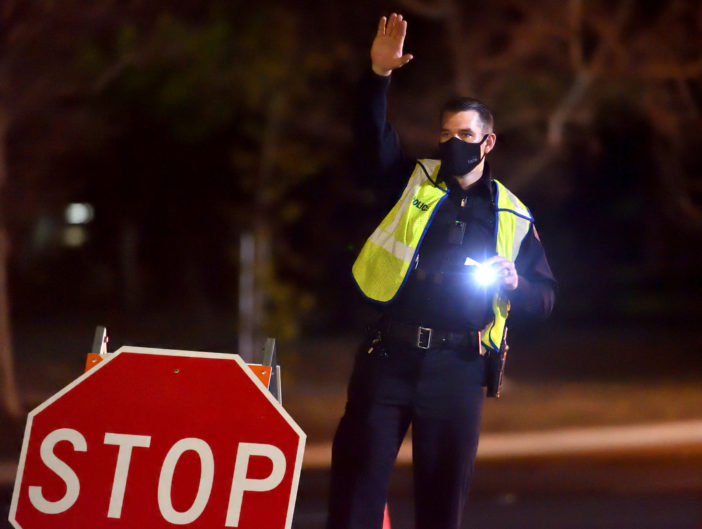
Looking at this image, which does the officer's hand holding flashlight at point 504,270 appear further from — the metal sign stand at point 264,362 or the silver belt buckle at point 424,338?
the metal sign stand at point 264,362

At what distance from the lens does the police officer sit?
12.4 feet

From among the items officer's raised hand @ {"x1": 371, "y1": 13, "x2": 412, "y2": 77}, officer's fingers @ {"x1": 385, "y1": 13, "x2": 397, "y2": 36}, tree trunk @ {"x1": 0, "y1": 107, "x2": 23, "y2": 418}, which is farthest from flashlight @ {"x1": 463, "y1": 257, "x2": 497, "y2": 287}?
tree trunk @ {"x1": 0, "y1": 107, "x2": 23, "y2": 418}

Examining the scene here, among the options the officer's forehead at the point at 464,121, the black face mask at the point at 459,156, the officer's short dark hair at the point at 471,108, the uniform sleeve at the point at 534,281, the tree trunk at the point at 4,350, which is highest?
the officer's short dark hair at the point at 471,108

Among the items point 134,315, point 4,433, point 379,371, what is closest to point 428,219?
point 379,371

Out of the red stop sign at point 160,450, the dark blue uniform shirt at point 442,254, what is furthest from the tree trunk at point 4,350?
the dark blue uniform shirt at point 442,254

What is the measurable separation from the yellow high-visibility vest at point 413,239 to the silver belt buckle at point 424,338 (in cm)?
16

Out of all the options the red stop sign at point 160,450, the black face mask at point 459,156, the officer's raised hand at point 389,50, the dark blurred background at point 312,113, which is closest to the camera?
the red stop sign at point 160,450

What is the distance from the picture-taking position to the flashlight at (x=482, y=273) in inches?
145

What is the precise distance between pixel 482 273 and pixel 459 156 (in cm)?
43

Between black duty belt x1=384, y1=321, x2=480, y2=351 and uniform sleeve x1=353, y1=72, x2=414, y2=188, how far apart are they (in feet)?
1.66

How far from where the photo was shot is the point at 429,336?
3.79 meters

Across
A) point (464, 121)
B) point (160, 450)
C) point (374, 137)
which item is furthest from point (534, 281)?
point (160, 450)

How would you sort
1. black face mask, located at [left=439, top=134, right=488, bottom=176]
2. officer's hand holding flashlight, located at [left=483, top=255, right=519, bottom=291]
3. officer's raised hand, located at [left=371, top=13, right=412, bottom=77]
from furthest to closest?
black face mask, located at [left=439, top=134, right=488, bottom=176] → officer's raised hand, located at [left=371, top=13, right=412, bottom=77] → officer's hand holding flashlight, located at [left=483, top=255, right=519, bottom=291]

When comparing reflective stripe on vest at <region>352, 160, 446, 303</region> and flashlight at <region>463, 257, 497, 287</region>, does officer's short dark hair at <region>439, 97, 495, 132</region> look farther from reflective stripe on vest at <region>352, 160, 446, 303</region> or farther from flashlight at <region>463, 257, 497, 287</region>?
flashlight at <region>463, 257, 497, 287</region>
